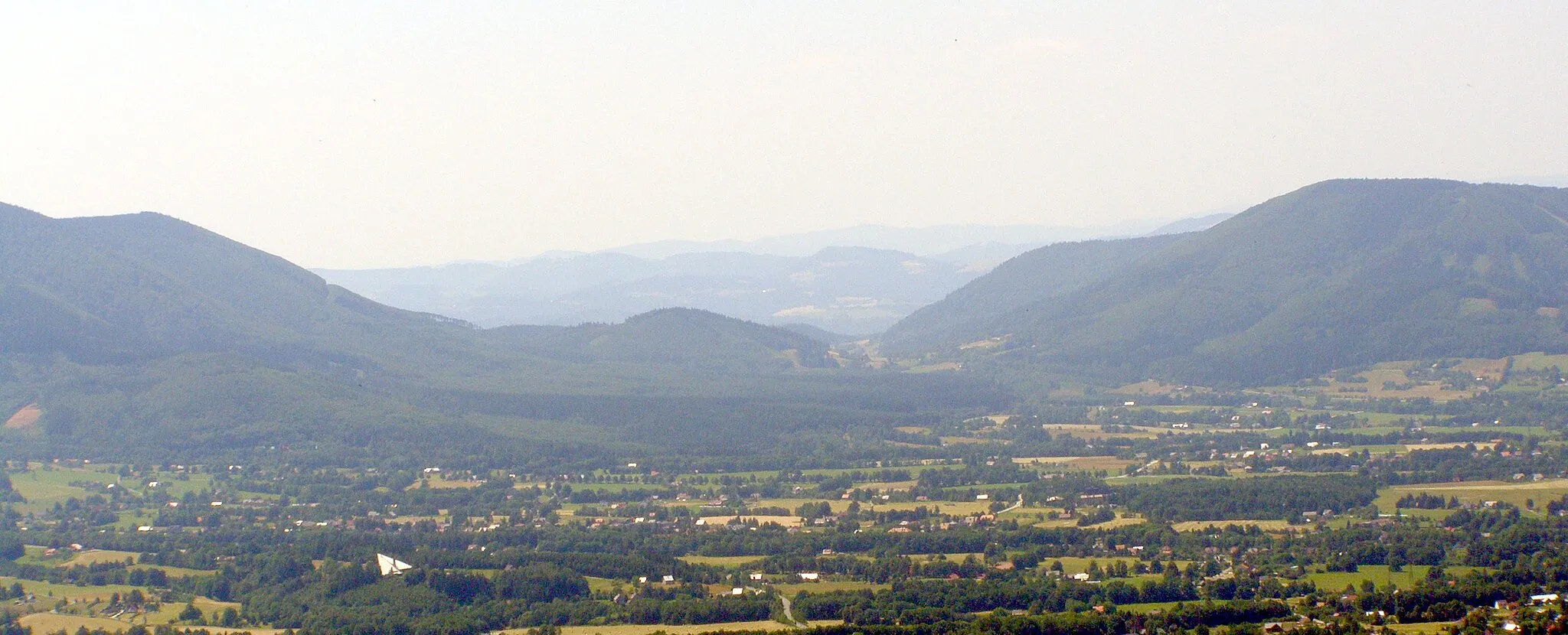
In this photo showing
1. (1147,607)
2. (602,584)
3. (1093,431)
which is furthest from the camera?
(1093,431)

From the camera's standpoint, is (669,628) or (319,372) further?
(319,372)

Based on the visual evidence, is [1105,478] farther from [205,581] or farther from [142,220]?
[142,220]

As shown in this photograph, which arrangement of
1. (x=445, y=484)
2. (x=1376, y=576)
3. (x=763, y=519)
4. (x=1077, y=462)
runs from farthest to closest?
(x=1077, y=462) → (x=445, y=484) → (x=763, y=519) → (x=1376, y=576)

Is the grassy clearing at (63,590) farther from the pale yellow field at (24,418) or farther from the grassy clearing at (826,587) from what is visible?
the pale yellow field at (24,418)

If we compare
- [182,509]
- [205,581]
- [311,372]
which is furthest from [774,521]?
[311,372]

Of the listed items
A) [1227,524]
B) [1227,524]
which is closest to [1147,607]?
[1227,524]

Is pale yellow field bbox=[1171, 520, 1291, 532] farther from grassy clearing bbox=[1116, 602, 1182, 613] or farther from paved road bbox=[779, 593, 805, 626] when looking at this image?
paved road bbox=[779, 593, 805, 626]

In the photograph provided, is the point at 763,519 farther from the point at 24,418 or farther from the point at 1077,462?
the point at 24,418
